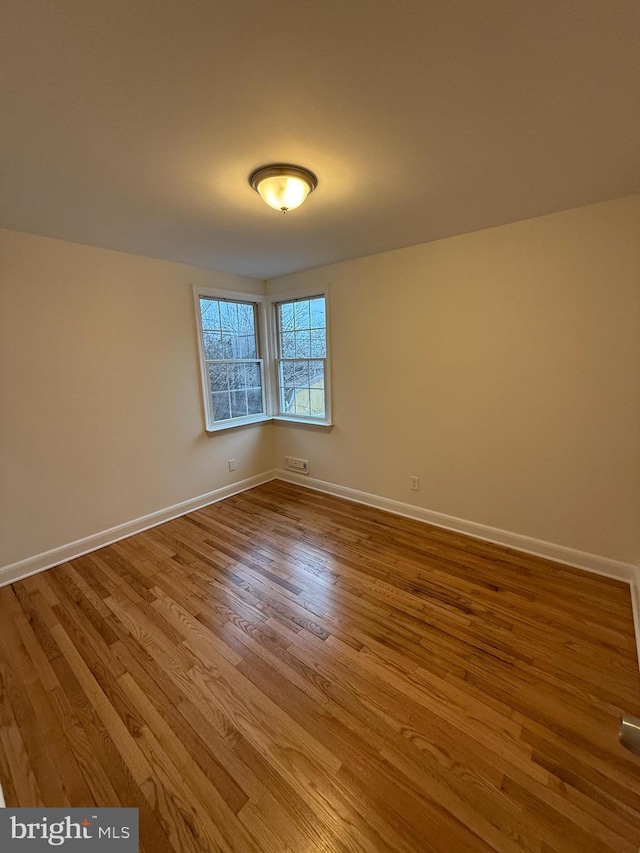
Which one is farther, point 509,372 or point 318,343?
point 318,343

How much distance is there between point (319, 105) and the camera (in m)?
1.21

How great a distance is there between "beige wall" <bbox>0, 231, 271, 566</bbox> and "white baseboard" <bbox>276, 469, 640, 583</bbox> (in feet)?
5.63

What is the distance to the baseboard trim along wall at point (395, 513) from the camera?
2.20 meters

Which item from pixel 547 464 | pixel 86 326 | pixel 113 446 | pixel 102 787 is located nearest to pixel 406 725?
pixel 102 787

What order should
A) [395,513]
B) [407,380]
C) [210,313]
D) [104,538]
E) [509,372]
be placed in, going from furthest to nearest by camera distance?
[210,313] < [395,513] < [407,380] < [104,538] < [509,372]

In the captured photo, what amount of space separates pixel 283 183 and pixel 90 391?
2118 mm

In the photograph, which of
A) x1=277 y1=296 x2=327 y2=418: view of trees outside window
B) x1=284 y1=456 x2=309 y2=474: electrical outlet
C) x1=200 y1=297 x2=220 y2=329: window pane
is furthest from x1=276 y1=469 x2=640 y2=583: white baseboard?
x1=200 y1=297 x2=220 y2=329: window pane

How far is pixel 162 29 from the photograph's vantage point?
3.01 feet

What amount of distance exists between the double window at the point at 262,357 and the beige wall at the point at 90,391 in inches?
8.6

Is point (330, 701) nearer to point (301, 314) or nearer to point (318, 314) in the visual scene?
point (318, 314)

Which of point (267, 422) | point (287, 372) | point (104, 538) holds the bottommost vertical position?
point (104, 538)

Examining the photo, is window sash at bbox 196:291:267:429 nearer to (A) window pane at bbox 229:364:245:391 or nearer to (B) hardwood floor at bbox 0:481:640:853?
(A) window pane at bbox 229:364:245:391

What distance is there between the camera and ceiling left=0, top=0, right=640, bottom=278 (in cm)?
90

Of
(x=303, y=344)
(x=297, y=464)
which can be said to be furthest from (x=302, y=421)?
(x=303, y=344)
